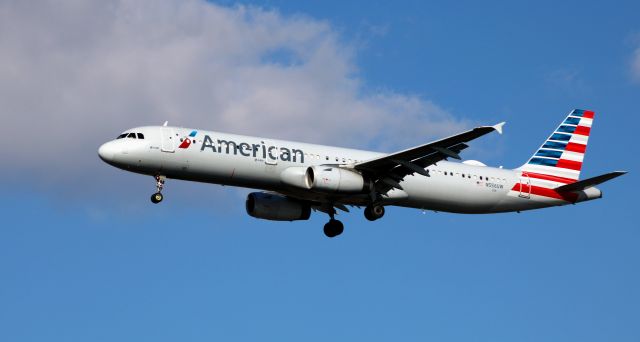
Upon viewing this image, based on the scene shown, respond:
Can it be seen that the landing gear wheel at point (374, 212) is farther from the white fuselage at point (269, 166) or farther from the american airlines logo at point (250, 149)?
the american airlines logo at point (250, 149)

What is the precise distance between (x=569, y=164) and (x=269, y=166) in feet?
57.8

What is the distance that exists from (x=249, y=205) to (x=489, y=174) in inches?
471

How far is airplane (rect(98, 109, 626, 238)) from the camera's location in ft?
153

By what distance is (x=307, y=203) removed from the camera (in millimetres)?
53062

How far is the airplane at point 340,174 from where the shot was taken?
153ft

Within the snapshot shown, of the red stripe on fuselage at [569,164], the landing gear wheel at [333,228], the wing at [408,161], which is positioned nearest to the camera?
the wing at [408,161]

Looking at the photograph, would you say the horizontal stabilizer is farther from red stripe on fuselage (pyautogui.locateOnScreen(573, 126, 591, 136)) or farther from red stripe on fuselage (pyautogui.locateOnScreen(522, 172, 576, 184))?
red stripe on fuselage (pyautogui.locateOnScreen(573, 126, 591, 136))

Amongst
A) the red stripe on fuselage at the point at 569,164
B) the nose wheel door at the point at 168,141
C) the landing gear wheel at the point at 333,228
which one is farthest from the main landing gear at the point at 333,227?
the red stripe on fuselage at the point at 569,164

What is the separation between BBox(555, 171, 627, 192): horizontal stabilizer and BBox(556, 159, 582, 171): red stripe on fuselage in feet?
8.36

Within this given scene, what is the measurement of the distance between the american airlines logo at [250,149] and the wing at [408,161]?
126 inches

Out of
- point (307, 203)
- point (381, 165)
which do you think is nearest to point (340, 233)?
point (307, 203)

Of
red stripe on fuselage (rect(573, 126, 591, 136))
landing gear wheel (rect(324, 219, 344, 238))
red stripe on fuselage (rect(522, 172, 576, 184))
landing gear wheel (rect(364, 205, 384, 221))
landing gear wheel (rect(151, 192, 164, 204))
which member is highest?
red stripe on fuselage (rect(573, 126, 591, 136))

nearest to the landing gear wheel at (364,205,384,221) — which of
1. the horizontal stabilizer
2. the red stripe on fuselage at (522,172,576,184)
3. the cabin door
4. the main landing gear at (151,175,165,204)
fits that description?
the cabin door

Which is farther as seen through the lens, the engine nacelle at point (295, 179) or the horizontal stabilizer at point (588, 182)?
the horizontal stabilizer at point (588, 182)
